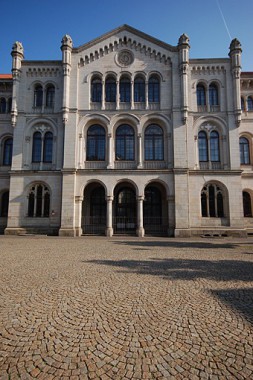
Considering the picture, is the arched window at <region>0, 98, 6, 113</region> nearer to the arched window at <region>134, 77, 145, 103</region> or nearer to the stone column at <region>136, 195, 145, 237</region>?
the arched window at <region>134, 77, 145, 103</region>

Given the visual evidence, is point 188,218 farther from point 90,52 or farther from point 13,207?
point 90,52

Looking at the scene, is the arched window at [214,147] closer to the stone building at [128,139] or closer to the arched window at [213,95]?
the stone building at [128,139]

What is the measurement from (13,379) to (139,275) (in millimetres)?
4642

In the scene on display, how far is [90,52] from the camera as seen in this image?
73.5ft

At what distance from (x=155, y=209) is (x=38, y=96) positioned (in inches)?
697

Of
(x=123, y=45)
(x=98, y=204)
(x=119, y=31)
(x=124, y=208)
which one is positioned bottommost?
(x=124, y=208)

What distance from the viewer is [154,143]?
2200cm

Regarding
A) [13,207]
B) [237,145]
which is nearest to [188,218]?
[237,145]

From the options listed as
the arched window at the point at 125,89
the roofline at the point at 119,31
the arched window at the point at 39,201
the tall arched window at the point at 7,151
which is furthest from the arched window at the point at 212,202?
the tall arched window at the point at 7,151

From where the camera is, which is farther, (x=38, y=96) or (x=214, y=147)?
(x=38, y=96)

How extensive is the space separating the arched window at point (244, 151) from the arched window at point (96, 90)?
52.8ft

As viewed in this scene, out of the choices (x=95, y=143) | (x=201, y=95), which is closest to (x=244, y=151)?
(x=201, y=95)

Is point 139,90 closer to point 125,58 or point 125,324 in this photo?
point 125,58

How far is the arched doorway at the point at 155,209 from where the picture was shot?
882 inches
